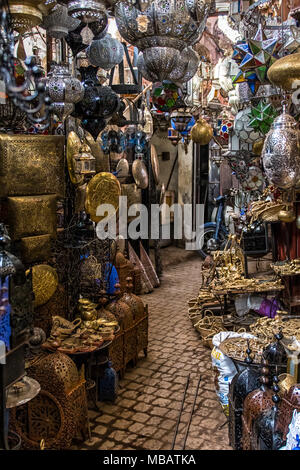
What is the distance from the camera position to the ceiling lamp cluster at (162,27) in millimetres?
2840

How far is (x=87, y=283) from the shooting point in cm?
492

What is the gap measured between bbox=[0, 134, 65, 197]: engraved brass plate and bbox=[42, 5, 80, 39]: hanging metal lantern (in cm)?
72

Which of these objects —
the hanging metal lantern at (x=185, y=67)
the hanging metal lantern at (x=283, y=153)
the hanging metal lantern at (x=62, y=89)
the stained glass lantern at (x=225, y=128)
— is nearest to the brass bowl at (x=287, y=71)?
the hanging metal lantern at (x=283, y=153)

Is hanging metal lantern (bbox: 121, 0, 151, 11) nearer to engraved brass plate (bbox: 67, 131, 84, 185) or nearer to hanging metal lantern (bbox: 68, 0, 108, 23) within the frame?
hanging metal lantern (bbox: 68, 0, 108, 23)

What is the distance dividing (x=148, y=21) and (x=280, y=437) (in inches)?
94.7

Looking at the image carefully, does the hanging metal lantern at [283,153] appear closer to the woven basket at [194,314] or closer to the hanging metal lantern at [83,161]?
the hanging metal lantern at [83,161]

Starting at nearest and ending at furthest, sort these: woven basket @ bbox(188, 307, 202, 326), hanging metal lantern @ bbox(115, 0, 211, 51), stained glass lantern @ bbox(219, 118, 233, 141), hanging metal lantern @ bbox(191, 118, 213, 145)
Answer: hanging metal lantern @ bbox(115, 0, 211, 51)
hanging metal lantern @ bbox(191, 118, 213, 145)
woven basket @ bbox(188, 307, 202, 326)
stained glass lantern @ bbox(219, 118, 233, 141)

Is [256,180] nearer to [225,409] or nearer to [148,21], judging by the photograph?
[225,409]

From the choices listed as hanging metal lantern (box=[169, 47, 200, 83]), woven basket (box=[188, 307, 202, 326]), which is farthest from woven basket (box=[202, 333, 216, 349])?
hanging metal lantern (box=[169, 47, 200, 83])

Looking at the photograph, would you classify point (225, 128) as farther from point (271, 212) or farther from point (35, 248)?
point (35, 248)

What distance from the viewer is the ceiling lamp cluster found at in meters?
2.84

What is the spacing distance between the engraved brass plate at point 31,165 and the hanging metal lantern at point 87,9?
3.32ft

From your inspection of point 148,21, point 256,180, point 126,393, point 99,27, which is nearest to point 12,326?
point 148,21

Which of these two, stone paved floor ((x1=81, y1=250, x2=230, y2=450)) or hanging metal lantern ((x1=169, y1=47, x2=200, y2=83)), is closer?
hanging metal lantern ((x1=169, y1=47, x2=200, y2=83))
